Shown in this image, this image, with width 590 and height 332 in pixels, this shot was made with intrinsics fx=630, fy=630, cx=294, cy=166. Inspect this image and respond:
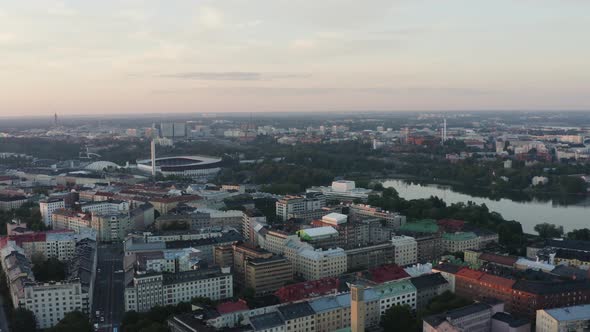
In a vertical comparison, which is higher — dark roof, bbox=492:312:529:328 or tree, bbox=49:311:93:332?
tree, bbox=49:311:93:332

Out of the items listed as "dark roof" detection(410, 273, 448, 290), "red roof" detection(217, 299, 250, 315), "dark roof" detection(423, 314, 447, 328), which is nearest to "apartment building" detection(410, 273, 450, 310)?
"dark roof" detection(410, 273, 448, 290)

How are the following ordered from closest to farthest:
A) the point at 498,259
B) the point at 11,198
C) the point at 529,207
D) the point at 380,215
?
the point at 498,259
the point at 380,215
the point at 11,198
the point at 529,207

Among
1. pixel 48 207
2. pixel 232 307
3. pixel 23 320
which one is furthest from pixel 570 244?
pixel 48 207

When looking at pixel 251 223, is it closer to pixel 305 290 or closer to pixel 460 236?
pixel 460 236

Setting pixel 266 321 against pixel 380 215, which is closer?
pixel 266 321

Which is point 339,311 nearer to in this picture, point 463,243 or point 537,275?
point 537,275

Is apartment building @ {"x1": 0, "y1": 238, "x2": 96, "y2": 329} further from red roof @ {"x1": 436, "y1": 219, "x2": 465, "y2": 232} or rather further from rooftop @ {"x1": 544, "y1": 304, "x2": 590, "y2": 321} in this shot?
red roof @ {"x1": 436, "y1": 219, "x2": 465, "y2": 232}
